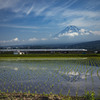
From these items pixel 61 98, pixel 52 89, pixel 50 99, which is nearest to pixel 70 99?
pixel 61 98

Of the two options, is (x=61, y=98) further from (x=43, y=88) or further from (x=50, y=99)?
(x=43, y=88)

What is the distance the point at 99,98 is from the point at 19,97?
9.27 feet

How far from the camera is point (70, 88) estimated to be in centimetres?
678

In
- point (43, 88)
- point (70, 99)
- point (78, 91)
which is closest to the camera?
point (70, 99)

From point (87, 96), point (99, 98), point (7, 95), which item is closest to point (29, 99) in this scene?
point (7, 95)

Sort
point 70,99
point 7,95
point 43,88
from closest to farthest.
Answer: point 70,99 → point 7,95 → point 43,88

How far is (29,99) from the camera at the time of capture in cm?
515

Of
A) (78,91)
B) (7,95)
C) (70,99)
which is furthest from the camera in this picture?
(78,91)

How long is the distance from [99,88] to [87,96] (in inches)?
64.5

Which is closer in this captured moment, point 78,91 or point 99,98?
point 99,98

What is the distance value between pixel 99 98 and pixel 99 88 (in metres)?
1.45

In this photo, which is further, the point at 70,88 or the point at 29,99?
the point at 70,88

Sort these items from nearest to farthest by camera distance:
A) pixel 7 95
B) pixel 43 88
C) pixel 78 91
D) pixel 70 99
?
pixel 70 99 → pixel 7 95 → pixel 78 91 → pixel 43 88

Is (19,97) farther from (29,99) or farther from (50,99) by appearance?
(50,99)
